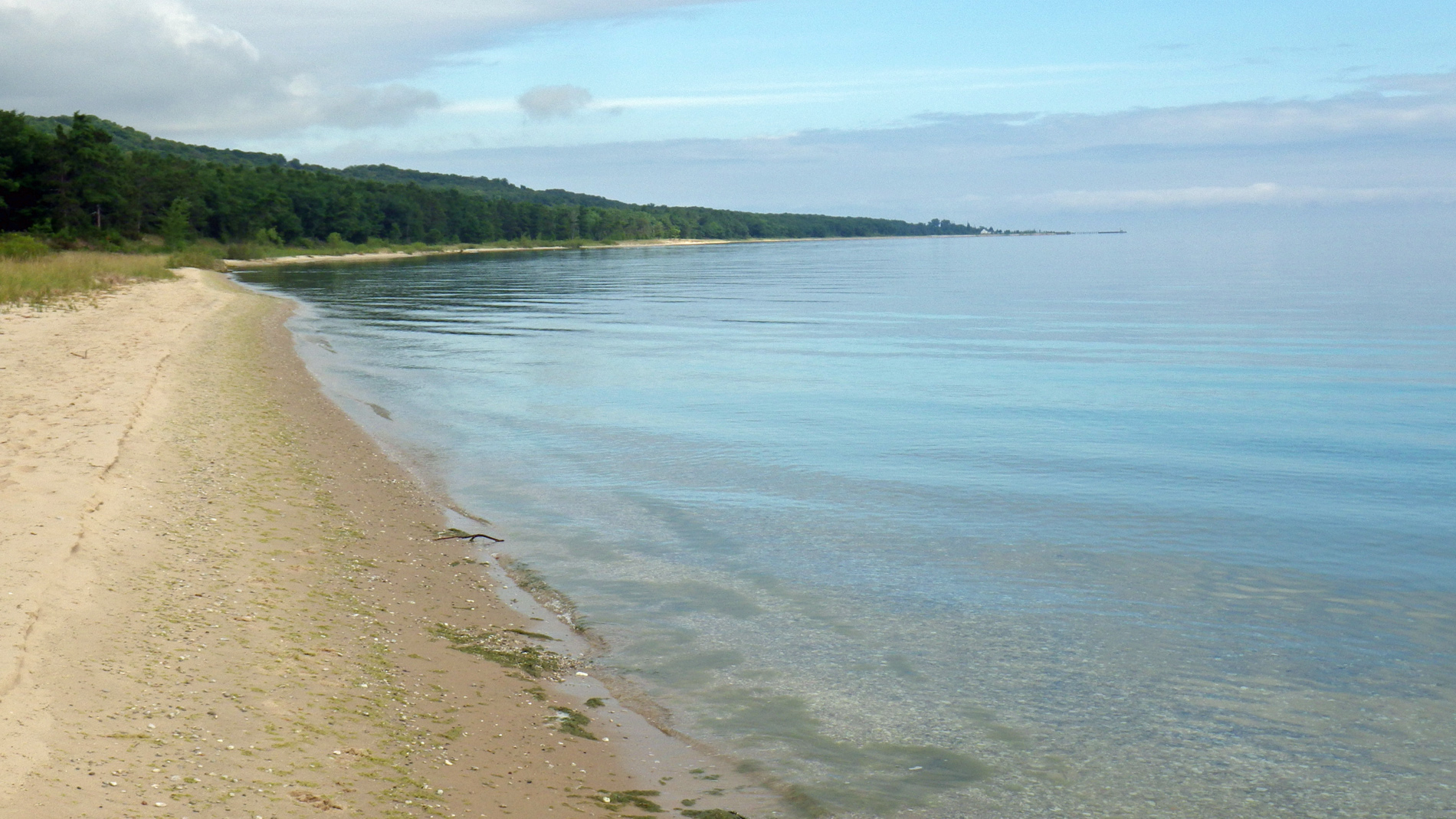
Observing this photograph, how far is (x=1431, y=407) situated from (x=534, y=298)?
47.7 metres

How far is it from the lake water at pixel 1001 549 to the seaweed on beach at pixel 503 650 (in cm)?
54

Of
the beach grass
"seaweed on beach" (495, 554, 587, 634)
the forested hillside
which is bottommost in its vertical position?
"seaweed on beach" (495, 554, 587, 634)

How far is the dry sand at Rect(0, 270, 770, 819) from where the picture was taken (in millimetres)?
5887

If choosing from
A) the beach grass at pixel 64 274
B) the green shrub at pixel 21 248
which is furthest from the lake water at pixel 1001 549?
the green shrub at pixel 21 248

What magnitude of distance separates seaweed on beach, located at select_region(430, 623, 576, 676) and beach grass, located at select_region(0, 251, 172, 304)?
31220 mm

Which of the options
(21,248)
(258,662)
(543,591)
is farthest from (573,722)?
(21,248)

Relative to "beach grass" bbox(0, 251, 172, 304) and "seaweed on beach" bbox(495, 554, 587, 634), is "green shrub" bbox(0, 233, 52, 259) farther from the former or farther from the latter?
"seaweed on beach" bbox(495, 554, 587, 634)

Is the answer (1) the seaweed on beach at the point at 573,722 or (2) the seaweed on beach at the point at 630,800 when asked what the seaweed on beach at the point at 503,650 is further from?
(2) the seaweed on beach at the point at 630,800

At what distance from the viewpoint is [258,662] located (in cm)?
759

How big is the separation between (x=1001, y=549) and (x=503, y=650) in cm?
631

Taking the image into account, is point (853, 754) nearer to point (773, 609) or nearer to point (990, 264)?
point (773, 609)

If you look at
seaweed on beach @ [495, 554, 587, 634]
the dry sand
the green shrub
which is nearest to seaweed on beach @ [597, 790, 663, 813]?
the dry sand

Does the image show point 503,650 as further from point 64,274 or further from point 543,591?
point 64,274

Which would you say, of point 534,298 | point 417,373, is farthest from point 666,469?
point 534,298
